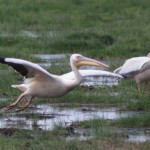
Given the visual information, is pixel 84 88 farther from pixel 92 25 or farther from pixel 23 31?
pixel 92 25

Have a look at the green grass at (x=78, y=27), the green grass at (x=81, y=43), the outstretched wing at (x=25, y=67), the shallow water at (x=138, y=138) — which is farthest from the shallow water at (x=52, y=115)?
the green grass at (x=78, y=27)

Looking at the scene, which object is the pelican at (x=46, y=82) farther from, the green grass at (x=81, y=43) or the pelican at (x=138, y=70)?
the pelican at (x=138, y=70)

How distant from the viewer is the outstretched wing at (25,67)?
9.70m

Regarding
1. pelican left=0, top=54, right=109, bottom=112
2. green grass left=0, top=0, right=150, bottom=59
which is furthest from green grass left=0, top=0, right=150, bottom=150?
pelican left=0, top=54, right=109, bottom=112

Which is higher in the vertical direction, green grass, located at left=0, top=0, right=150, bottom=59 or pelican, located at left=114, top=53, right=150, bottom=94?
green grass, located at left=0, top=0, right=150, bottom=59

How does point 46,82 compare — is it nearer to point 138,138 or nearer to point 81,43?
point 138,138

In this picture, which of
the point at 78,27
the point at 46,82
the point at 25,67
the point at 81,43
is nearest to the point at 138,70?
the point at 46,82

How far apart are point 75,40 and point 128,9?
8.35 m

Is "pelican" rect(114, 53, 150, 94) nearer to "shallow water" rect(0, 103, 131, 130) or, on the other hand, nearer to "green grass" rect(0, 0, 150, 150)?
"green grass" rect(0, 0, 150, 150)

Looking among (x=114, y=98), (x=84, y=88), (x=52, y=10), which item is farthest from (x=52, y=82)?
(x=52, y=10)

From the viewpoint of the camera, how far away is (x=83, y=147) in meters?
8.05

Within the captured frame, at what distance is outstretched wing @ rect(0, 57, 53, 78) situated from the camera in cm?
970

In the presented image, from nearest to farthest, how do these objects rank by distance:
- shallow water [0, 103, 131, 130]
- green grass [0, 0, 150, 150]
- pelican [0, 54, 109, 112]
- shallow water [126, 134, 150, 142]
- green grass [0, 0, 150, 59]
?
1. green grass [0, 0, 150, 150]
2. shallow water [126, 134, 150, 142]
3. shallow water [0, 103, 131, 130]
4. pelican [0, 54, 109, 112]
5. green grass [0, 0, 150, 59]

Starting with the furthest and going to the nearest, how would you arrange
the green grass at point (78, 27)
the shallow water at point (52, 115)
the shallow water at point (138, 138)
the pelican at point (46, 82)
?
the green grass at point (78, 27), the pelican at point (46, 82), the shallow water at point (52, 115), the shallow water at point (138, 138)
